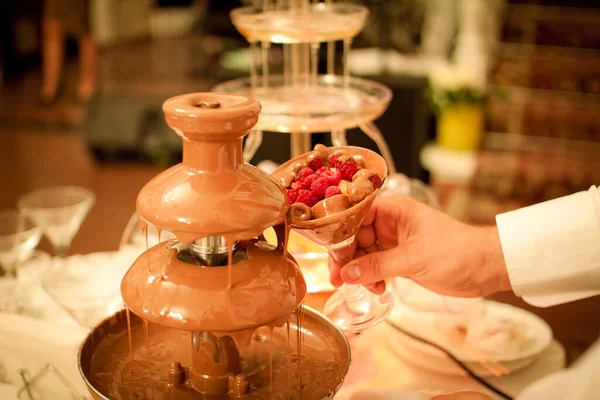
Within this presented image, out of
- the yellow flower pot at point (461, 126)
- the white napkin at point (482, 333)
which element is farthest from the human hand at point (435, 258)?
the yellow flower pot at point (461, 126)

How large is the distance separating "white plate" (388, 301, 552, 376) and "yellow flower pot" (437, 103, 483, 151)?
137 inches

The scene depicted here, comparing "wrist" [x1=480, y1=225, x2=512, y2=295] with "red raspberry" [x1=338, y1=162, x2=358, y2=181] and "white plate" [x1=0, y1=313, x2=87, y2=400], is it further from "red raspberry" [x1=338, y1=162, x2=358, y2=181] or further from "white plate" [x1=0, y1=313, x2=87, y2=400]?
"white plate" [x1=0, y1=313, x2=87, y2=400]

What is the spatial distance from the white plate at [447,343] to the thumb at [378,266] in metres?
0.26

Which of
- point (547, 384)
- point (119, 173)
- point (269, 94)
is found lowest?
point (119, 173)

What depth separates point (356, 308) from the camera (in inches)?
56.6

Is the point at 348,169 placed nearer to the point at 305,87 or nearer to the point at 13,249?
the point at 305,87

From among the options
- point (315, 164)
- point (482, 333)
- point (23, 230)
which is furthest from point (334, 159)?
point (23, 230)

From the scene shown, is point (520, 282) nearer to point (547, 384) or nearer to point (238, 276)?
point (547, 384)

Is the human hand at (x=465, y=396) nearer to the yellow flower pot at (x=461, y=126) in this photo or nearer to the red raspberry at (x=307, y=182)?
the red raspberry at (x=307, y=182)

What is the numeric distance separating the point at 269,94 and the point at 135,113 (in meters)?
4.16

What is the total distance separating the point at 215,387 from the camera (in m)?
1.07

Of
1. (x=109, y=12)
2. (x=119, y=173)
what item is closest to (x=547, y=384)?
(x=119, y=173)

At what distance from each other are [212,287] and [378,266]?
0.46 metres

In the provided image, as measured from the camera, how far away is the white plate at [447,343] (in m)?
1.48
